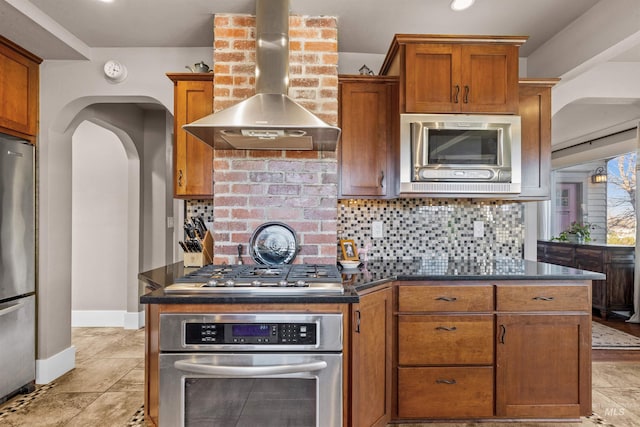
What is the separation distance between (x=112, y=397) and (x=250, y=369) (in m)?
1.66

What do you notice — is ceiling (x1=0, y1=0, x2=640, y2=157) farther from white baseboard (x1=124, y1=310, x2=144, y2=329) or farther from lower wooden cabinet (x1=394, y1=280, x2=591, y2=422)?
white baseboard (x1=124, y1=310, x2=144, y2=329)

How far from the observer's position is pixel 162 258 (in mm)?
4691

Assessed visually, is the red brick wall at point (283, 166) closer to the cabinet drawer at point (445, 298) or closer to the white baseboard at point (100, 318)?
the cabinet drawer at point (445, 298)

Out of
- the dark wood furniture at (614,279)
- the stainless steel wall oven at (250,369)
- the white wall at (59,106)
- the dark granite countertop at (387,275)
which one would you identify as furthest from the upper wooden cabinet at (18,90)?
the dark wood furniture at (614,279)

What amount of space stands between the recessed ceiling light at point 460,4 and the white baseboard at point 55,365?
3827 millimetres

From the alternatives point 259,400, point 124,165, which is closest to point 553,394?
point 259,400

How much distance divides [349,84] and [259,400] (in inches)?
81.7

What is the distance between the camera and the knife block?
8.77 ft

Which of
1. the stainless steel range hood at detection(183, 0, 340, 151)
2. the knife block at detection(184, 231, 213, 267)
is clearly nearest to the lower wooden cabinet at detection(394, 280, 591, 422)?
the stainless steel range hood at detection(183, 0, 340, 151)

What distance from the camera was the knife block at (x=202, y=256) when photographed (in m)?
2.67

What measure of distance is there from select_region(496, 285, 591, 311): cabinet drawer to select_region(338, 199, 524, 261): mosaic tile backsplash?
31.6 inches

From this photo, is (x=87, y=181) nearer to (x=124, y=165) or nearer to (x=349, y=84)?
(x=124, y=165)

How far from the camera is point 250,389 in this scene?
1703 millimetres

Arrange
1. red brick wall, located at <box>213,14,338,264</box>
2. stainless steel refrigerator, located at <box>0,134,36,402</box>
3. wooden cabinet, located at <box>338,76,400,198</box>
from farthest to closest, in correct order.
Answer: wooden cabinet, located at <box>338,76,400,198</box> < stainless steel refrigerator, located at <box>0,134,36,402</box> < red brick wall, located at <box>213,14,338,264</box>
